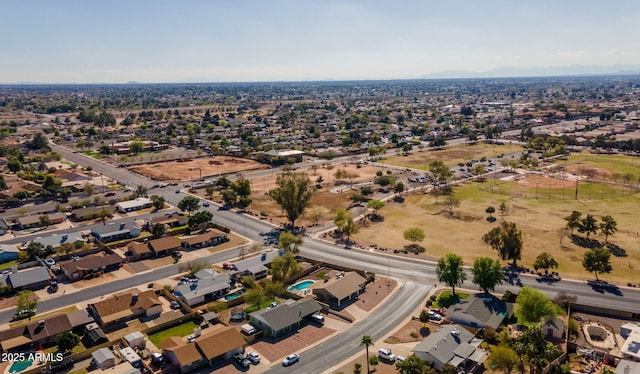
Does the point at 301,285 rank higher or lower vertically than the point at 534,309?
lower

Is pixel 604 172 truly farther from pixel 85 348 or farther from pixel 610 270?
pixel 85 348

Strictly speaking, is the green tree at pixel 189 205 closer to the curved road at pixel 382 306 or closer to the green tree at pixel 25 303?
the curved road at pixel 382 306

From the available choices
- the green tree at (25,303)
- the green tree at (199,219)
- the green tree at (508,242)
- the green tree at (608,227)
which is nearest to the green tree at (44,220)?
the green tree at (199,219)

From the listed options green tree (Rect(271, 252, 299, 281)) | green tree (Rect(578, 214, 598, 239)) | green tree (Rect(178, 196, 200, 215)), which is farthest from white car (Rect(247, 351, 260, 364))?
green tree (Rect(578, 214, 598, 239))

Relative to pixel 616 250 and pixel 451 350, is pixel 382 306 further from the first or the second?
pixel 616 250

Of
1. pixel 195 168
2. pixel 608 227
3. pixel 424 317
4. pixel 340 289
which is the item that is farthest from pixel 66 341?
pixel 195 168

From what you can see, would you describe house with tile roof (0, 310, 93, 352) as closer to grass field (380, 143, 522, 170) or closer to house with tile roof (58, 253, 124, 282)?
house with tile roof (58, 253, 124, 282)
